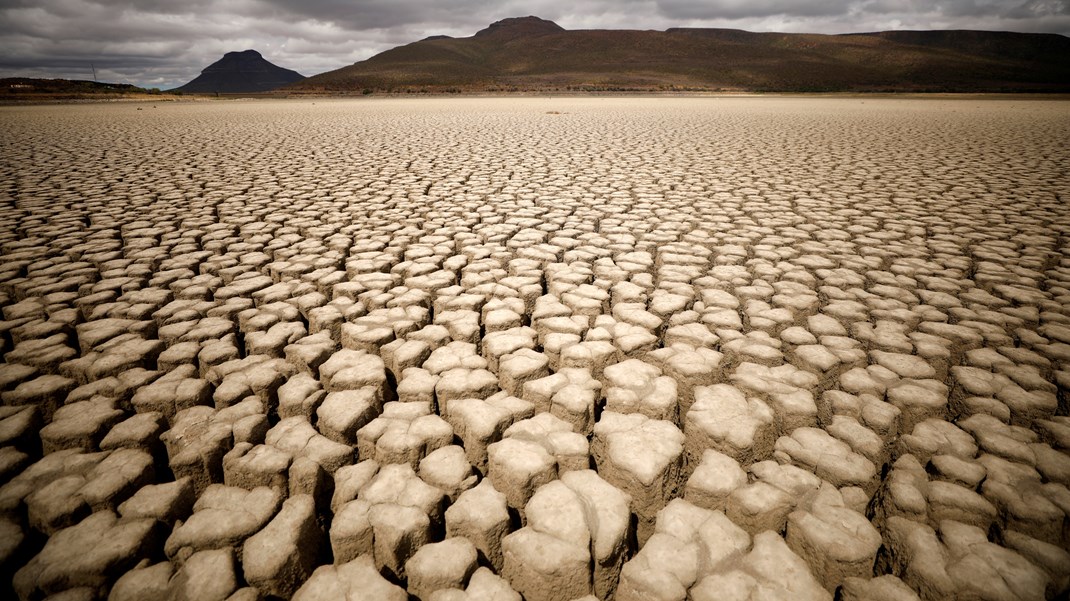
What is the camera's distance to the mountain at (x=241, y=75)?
554 ft

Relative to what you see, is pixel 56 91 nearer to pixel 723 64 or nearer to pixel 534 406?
pixel 534 406

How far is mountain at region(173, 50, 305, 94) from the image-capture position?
554 feet

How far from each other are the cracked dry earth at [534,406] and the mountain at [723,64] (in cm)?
Result: 3340

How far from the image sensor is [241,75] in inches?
6895

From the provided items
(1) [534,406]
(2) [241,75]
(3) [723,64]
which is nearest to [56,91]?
(1) [534,406]

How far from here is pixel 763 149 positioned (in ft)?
18.7

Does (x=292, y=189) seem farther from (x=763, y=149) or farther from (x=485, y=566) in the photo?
(x=763, y=149)

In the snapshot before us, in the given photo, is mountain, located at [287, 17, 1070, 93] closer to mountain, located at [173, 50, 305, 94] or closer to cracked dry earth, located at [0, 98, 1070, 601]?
cracked dry earth, located at [0, 98, 1070, 601]

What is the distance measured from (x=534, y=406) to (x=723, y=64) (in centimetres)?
5596

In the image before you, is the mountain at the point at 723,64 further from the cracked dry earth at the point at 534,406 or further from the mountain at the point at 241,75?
the mountain at the point at 241,75

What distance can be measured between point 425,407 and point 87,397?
0.99 meters

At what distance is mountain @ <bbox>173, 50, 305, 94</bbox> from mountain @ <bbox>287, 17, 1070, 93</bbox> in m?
147

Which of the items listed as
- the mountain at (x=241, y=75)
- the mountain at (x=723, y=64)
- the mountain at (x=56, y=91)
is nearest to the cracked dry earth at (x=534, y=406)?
the mountain at (x=56, y=91)

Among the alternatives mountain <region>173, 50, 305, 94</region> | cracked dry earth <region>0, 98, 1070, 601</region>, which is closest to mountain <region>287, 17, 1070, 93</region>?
cracked dry earth <region>0, 98, 1070, 601</region>
